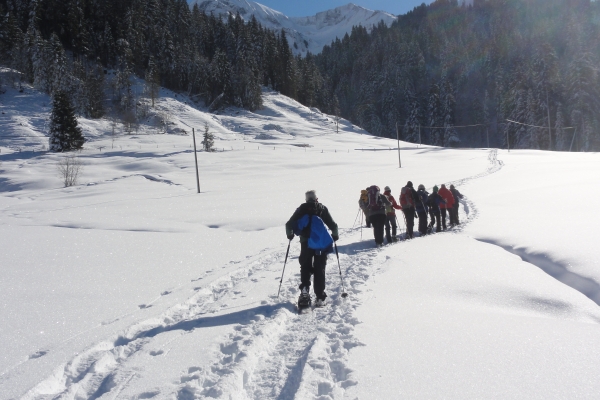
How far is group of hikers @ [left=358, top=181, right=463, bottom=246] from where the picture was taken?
975 cm

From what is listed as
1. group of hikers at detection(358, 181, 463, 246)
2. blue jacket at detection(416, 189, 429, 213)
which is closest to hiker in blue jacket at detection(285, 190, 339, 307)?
group of hikers at detection(358, 181, 463, 246)

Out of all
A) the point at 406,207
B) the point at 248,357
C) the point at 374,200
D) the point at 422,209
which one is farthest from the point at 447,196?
the point at 248,357

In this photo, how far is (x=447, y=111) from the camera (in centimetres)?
9275

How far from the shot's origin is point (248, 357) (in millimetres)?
3740

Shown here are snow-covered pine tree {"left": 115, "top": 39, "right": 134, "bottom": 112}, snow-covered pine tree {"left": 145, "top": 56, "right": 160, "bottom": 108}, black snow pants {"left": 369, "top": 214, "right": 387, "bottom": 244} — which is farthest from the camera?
snow-covered pine tree {"left": 145, "top": 56, "right": 160, "bottom": 108}

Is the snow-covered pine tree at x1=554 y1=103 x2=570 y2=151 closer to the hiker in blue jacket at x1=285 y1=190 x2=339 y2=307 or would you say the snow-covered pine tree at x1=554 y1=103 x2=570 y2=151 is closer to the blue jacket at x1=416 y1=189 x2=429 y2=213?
the blue jacket at x1=416 y1=189 x2=429 y2=213

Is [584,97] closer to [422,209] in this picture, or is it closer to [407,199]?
[422,209]

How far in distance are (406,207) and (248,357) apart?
8.59 metres

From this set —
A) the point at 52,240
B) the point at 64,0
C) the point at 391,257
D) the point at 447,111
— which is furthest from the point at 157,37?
the point at 391,257

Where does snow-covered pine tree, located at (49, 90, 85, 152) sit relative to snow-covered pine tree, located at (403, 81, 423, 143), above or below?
below

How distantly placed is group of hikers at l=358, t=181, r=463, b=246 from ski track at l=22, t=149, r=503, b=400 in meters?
3.99

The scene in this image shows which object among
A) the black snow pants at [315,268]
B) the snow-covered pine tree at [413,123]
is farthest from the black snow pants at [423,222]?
the snow-covered pine tree at [413,123]

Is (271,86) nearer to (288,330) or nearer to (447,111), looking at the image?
(447,111)

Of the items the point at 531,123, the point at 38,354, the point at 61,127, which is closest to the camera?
the point at 38,354
